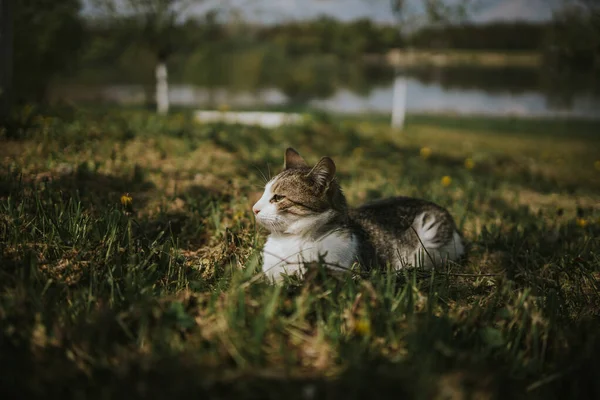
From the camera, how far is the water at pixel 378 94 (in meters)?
19.4

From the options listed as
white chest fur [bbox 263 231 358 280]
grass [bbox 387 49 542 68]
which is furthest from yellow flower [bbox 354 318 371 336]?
grass [bbox 387 49 542 68]

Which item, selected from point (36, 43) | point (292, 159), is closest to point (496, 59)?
point (36, 43)

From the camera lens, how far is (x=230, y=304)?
69.7 inches

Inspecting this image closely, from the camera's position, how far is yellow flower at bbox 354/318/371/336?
5.65 ft

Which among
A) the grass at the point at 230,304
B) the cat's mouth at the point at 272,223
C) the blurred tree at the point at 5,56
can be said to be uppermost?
the blurred tree at the point at 5,56

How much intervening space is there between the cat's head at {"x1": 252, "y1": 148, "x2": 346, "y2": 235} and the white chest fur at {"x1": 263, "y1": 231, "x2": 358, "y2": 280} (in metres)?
0.08

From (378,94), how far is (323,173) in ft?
67.8

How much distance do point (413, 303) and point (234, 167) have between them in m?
3.42

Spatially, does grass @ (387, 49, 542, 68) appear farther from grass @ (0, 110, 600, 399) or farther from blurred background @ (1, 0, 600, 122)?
grass @ (0, 110, 600, 399)

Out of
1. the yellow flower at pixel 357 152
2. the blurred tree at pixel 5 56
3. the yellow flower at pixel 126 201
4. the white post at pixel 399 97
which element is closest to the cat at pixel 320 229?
the yellow flower at pixel 126 201

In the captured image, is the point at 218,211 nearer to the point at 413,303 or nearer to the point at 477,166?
the point at 413,303

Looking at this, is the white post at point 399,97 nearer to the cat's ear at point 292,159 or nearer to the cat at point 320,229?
the cat's ear at point 292,159

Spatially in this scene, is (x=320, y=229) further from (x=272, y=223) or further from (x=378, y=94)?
(x=378, y=94)

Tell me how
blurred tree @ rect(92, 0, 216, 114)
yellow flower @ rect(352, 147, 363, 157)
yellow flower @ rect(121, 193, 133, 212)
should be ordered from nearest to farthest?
yellow flower @ rect(121, 193, 133, 212)
yellow flower @ rect(352, 147, 363, 157)
blurred tree @ rect(92, 0, 216, 114)
